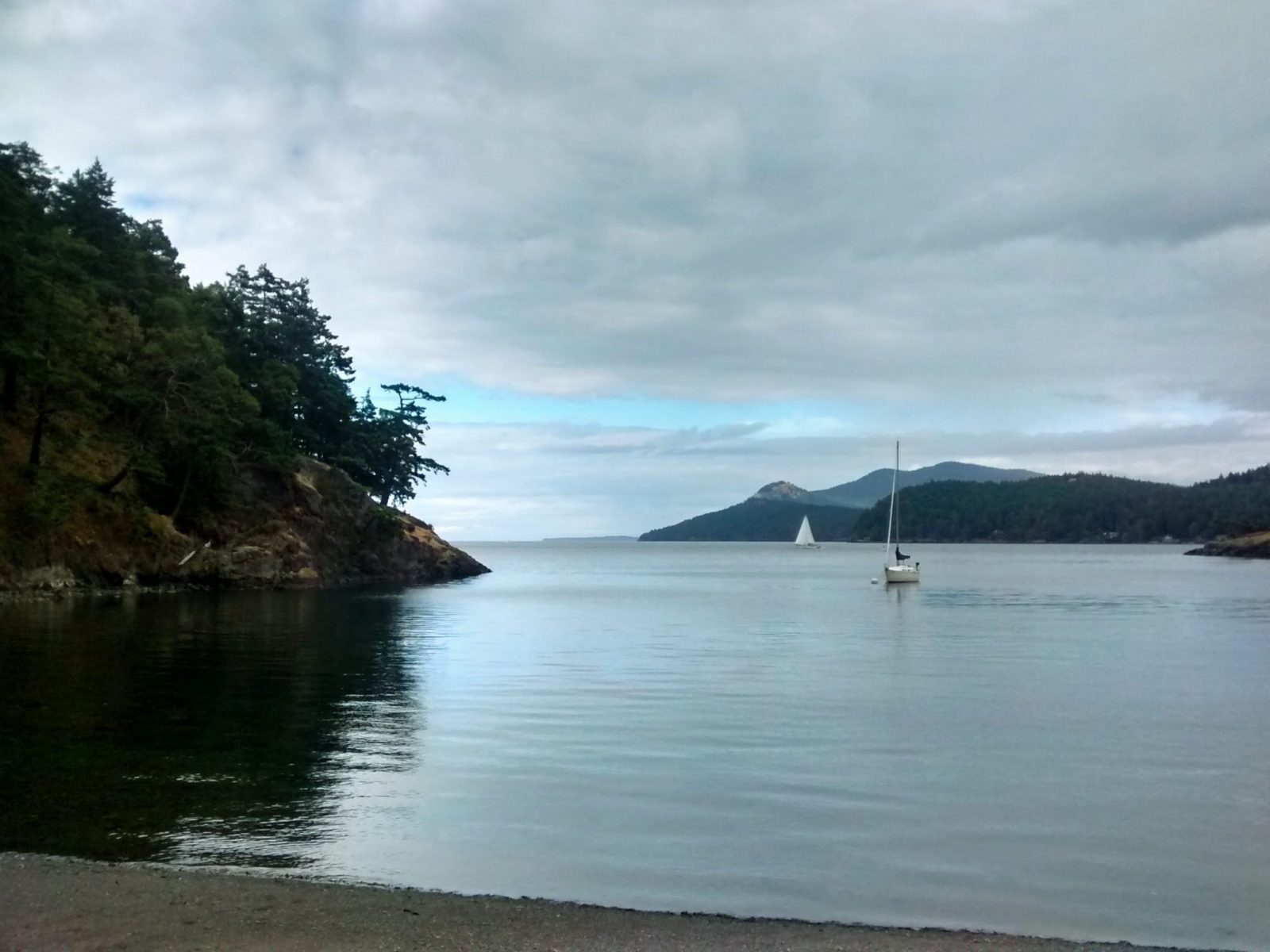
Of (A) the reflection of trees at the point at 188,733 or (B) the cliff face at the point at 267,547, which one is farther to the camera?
(B) the cliff face at the point at 267,547

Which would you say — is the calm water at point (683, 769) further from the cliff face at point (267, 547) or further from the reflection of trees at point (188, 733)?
the cliff face at point (267, 547)

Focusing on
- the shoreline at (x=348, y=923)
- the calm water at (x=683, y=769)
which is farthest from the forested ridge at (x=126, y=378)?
the shoreline at (x=348, y=923)

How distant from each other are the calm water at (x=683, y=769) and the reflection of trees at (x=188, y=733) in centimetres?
8

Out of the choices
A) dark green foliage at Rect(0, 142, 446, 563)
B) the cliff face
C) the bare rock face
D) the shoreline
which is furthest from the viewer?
the bare rock face

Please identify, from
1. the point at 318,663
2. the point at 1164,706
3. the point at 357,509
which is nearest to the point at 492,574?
the point at 357,509

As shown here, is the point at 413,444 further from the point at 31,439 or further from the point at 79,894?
the point at 79,894

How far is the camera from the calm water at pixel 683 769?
38.0 ft

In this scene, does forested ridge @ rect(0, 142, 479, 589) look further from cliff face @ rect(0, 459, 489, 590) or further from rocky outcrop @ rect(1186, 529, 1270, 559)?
rocky outcrop @ rect(1186, 529, 1270, 559)

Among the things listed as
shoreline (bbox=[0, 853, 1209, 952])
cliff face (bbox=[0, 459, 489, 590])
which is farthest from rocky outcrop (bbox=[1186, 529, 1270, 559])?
shoreline (bbox=[0, 853, 1209, 952])

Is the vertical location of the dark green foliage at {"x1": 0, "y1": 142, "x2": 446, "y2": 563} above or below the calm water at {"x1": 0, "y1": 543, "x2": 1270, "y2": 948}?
above

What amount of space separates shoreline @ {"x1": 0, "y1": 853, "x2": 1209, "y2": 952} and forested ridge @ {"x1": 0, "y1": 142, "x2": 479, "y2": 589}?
46430mm

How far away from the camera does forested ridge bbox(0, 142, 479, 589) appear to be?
5119 cm

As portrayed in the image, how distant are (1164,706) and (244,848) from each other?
888 inches

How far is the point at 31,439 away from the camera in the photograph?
179 ft
